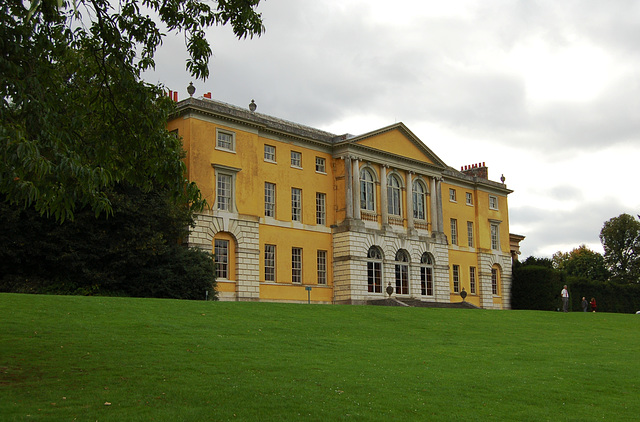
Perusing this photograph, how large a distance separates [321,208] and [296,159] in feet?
10.7

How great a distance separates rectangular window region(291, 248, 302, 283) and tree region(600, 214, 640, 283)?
5059 centimetres

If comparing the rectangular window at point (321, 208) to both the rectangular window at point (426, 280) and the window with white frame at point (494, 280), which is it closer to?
the rectangular window at point (426, 280)

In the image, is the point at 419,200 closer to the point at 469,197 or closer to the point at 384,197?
the point at 384,197

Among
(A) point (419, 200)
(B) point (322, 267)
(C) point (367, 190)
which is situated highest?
(C) point (367, 190)

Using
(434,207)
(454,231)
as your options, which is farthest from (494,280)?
(434,207)

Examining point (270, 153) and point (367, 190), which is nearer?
point (270, 153)

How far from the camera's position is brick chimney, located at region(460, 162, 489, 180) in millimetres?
55562

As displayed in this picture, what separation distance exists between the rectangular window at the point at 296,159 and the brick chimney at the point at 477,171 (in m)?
19.9

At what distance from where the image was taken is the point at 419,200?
4541 centimetres

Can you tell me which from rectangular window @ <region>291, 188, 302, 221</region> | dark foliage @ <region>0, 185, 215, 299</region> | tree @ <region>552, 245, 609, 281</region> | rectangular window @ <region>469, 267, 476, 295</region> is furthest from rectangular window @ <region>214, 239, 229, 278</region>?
tree @ <region>552, 245, 609, 281</region>

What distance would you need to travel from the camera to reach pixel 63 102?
12.4 m

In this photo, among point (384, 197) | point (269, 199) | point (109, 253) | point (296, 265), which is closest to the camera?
point (109, 253)

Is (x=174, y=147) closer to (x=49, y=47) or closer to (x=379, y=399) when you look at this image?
(x=49, y=47)

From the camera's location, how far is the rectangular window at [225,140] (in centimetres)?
3541
